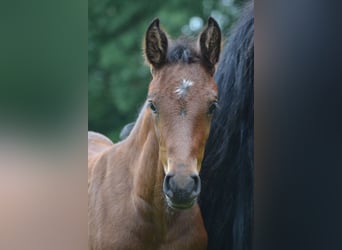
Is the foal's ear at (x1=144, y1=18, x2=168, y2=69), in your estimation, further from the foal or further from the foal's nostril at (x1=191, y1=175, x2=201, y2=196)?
the foal's nostril at (x1=191, y1=175, x2=201, y2=196)

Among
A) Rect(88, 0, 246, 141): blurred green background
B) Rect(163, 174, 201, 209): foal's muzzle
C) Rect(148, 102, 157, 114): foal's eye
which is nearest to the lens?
Rect(163, 174, 201, 209): foal's muzzle

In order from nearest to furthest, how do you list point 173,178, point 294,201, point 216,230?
1. point 173,178
2. point 216,230
3. point 294,201

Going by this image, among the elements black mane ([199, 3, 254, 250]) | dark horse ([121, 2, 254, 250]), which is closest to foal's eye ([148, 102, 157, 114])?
dark horse ([121, 2, 254, 250])

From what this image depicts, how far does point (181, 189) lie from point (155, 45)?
0.64 m

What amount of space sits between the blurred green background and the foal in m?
0.11

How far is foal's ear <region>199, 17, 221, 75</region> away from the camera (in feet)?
8.90

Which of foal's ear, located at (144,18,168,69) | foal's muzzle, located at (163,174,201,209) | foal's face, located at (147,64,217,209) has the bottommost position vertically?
foal's muzzle, located at (163,174,201,209)

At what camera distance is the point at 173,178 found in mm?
2553

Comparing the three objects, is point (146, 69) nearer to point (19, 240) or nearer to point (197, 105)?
point (197, 105)

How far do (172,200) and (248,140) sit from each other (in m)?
0.66

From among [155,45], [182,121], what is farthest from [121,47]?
[182,121]

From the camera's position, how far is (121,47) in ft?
9.57

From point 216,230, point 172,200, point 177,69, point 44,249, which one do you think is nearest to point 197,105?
point 177,69

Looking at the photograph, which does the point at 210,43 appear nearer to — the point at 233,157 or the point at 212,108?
the point at 212,108
